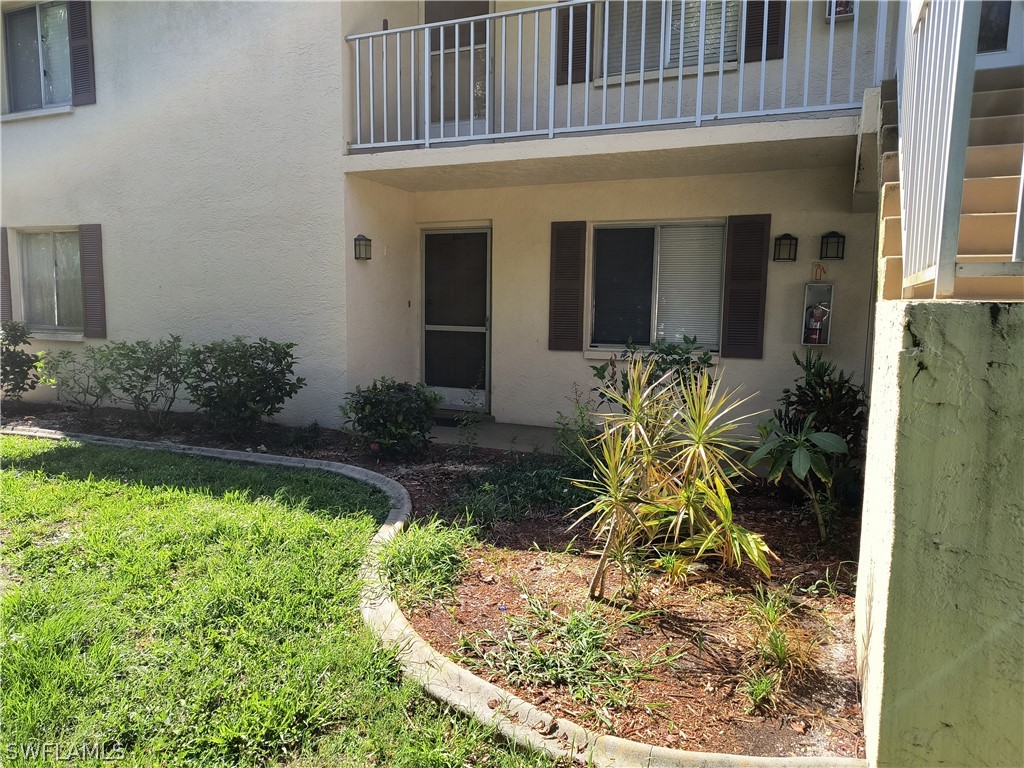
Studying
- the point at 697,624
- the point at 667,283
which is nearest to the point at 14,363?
the point at 667,283

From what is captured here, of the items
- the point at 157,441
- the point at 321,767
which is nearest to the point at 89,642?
the point at 321,767

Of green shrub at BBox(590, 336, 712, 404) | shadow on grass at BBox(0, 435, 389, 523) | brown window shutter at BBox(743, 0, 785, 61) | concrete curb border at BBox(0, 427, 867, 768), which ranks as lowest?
concrete curb border at BBox(0, 427, 867, 768)

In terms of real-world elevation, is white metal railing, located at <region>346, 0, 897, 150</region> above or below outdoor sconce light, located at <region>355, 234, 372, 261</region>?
above

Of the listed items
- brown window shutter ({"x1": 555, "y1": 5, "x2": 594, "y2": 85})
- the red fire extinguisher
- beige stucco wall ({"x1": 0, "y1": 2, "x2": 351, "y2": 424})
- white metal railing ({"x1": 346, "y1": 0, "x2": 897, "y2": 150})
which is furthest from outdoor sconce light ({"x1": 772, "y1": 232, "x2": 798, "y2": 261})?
beige stucco wall ({"x1": 0, "y1": 2, "x2": 351, "y2": 424})

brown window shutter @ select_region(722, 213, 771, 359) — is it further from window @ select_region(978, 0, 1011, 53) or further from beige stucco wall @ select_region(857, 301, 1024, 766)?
beige stucco wall @ select_region(857, 301, 1024, 766)

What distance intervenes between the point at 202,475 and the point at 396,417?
5.68ft

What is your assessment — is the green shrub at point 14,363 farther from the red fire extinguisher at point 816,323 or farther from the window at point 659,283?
the red fire extinguisher at point 816,323

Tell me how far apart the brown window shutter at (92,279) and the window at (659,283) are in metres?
6.34

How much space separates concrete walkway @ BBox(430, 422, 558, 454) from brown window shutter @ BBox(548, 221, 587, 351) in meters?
1.07

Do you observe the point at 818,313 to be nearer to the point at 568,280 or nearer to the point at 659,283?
the point at 659,283

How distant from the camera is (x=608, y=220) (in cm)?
703

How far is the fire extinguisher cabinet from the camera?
6.19 meters

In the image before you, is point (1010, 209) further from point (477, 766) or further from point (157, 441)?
point (157, 441)

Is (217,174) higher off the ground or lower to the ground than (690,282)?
higher
